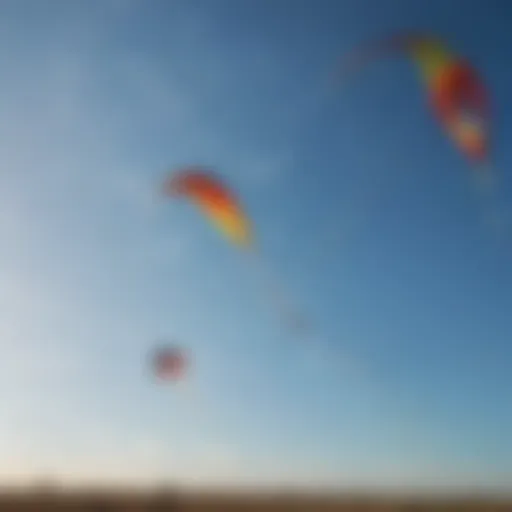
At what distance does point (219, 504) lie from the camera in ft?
81.6

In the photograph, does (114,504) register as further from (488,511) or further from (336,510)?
(488,511)

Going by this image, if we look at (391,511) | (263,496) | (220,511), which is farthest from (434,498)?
(220,511)

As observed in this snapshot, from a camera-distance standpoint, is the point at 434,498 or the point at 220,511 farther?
the point at 434,498

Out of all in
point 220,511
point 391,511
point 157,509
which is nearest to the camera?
point 157,509

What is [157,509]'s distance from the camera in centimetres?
2162

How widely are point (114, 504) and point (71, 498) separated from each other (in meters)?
1.41

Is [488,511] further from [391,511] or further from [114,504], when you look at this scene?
[114,504]

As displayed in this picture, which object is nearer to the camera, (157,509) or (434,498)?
(157,509)

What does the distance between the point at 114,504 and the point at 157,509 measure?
1794mm

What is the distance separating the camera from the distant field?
72.5ft

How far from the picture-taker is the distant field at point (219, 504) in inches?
870

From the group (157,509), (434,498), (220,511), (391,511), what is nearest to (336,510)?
(391,511)

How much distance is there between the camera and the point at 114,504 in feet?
74.2

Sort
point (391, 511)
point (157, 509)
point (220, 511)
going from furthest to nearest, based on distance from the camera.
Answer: point (391, 511) < point (220, 511) < point (157, 509)
